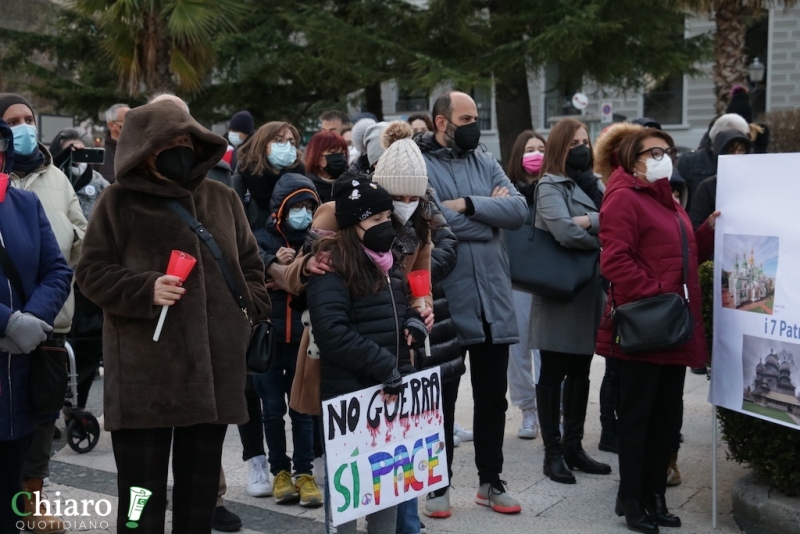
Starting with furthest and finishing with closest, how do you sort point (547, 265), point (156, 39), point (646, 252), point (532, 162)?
point (156, 39), point (532, 162), point (547, 265), point (646, 252)

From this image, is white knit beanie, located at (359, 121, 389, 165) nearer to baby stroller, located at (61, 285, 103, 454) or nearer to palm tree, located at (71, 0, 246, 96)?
baby stroller, located at (61, 285, 103, 454)

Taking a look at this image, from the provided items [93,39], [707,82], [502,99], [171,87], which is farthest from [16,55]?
[707,82]

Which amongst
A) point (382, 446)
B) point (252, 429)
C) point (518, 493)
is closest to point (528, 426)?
point (518, 493)

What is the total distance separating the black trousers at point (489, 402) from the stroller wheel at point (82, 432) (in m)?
2.53

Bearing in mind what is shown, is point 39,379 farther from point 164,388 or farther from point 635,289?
point 635,289

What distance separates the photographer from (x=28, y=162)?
528 cm

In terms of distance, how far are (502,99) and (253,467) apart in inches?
683

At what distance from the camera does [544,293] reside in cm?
562

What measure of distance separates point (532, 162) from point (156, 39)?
1223cm

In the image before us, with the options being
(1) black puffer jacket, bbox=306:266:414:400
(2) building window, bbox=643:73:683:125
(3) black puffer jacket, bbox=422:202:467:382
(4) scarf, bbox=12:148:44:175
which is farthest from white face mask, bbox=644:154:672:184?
(2) building window, bbox=643:73:683:125

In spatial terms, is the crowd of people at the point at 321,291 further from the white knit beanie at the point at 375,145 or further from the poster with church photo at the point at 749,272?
the poster with church photo at the point at 749,272

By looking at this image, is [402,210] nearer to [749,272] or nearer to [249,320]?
[249,320]

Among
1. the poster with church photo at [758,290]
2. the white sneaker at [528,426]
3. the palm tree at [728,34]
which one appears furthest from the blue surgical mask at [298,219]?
the palm tree at [728,34]

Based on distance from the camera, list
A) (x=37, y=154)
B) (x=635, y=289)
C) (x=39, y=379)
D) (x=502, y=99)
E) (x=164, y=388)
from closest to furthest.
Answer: (x=164, y=388) → (x=39, y=379) → (x=635, y=289) → (x=37, y=154) → (x=502, y=99)
